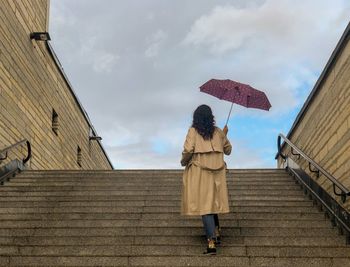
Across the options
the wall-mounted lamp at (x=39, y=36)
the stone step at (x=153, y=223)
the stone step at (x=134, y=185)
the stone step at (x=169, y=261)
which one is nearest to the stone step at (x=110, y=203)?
the stone step at (x=153, y=223)

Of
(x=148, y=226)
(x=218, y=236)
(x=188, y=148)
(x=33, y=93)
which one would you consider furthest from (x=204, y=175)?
(x=33, y=93)

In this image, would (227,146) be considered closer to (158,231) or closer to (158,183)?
(158,231)

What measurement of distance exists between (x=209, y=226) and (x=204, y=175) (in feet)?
1.83

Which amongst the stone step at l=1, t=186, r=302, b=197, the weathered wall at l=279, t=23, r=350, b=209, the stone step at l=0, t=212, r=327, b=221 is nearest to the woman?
the stone step at l=0, t=212, r=327, b=221

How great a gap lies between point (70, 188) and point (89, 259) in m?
3.71

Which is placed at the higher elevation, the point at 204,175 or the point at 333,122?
the point at 333,122

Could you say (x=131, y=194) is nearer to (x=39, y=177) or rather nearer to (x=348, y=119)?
(x=39, y=177)

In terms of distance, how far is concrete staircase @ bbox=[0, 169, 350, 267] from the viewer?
5.63m

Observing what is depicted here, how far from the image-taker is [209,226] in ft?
19.0

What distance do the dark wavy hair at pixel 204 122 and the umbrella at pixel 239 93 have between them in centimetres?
39

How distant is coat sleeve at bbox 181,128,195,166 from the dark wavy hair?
0.30 feet

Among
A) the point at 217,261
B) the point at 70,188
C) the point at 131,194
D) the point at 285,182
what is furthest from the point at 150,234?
the point at 285,182

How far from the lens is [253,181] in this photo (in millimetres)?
9625

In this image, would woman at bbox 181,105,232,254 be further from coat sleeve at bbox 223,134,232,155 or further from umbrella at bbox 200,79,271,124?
umbrella at bbox 200,79,271,124
